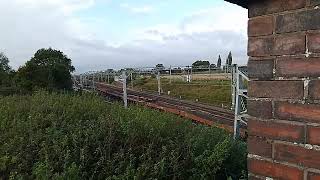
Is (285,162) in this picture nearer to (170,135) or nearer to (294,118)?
(294,118)

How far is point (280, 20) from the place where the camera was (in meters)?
1.64

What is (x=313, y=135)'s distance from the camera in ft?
5.01

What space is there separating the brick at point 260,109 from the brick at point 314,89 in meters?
0.20

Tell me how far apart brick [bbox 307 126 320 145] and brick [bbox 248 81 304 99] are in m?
0.13

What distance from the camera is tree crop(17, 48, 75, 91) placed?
23425mm

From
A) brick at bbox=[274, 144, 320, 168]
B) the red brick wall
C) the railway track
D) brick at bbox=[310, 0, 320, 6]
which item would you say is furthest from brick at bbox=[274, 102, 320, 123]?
the railway track

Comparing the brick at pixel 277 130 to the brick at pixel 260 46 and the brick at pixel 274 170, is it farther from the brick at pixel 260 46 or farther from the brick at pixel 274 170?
the brick at pixel 260 46

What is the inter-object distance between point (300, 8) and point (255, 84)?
Result: 14.7 inches

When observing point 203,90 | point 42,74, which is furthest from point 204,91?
point 42,74

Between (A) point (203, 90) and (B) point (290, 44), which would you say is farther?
(A) point (203, 90)

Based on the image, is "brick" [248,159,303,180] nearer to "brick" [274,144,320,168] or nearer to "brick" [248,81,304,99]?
"brick" [274,144,320,168]

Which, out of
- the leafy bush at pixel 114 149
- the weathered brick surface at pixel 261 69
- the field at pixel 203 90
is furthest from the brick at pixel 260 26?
the field at pixel 203 90

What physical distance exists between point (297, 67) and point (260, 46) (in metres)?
0.21

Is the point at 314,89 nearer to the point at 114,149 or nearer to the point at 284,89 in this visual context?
the point at 284,89
